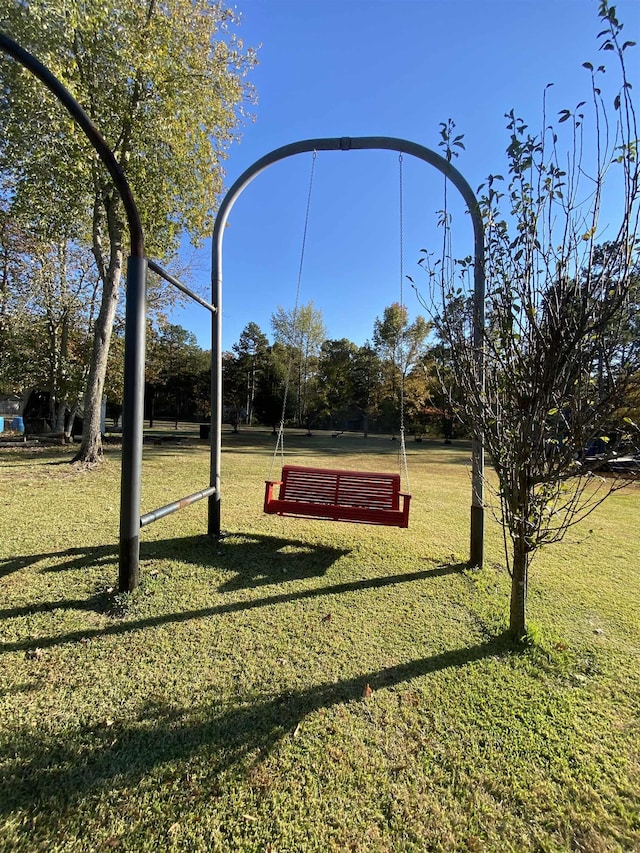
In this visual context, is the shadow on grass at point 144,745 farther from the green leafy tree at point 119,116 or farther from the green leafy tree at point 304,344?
the green leafy tree at point 304,344

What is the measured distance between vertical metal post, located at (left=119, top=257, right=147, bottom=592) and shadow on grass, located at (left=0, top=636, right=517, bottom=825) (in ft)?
4.48

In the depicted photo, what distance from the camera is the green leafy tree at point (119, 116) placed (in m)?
7.39

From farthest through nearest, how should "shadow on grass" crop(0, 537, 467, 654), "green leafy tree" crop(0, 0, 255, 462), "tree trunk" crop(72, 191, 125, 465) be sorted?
"tree trunk" crop(72, 191, 125, 465), "green leafy tree" crop(0, 0, 255, 462), "shadow on grass" crop(0, 537, 467, 654)

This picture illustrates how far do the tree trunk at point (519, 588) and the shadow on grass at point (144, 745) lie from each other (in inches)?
48.5

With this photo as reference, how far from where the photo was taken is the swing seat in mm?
4289

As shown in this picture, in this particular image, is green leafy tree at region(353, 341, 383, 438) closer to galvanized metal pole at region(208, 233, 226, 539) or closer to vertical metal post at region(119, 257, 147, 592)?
galvanized metal pole at region(208, 233, 226, 539)

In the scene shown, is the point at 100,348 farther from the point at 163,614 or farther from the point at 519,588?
the point at 519,588

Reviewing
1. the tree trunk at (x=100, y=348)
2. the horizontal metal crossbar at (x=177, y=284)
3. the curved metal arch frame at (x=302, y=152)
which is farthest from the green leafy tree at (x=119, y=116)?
the horizontal metal crossbar at (x=177, y=284)

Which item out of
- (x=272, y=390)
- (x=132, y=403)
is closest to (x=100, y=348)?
(x=132, y=403)

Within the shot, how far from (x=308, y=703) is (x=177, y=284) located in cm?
349

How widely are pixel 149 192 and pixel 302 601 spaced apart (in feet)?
31.2

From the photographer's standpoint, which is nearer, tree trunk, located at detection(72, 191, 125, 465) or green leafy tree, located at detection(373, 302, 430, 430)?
tree trunk, located at detection(72, 191, 125, 465)

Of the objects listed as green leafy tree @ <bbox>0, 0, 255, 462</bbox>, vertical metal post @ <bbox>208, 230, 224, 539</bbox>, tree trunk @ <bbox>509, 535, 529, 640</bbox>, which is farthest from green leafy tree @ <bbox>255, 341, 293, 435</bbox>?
tree trunk @ <bbox>509, 535, 529, 640</bbox>

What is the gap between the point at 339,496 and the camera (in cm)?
488
